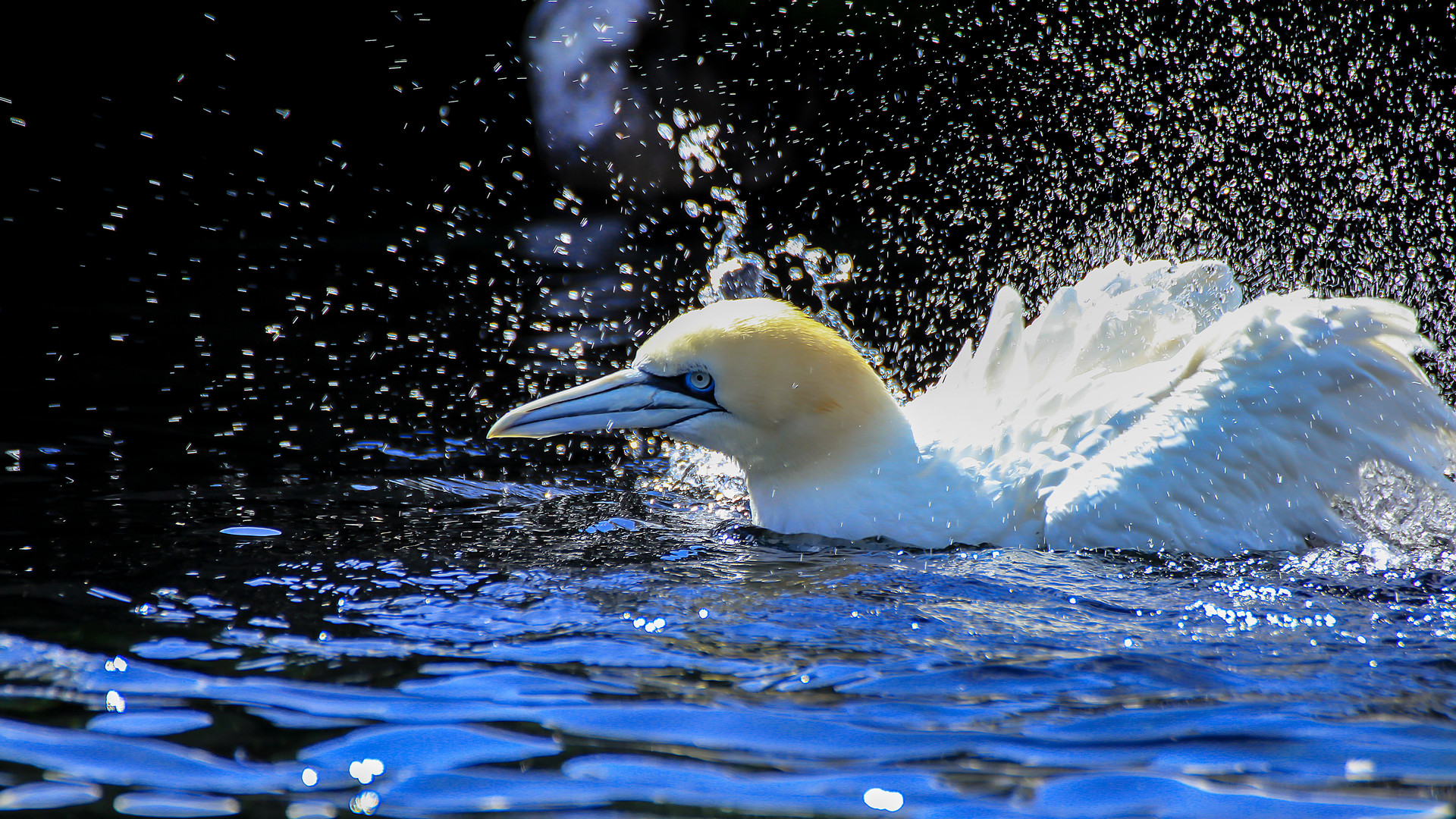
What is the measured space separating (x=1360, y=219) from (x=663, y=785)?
44.8 ft

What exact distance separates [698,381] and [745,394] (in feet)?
0.85

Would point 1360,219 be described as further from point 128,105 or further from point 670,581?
point 128,105

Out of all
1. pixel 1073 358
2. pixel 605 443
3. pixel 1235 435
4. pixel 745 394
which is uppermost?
pixel 1073 358

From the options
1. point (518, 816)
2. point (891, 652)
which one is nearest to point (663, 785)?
point (518, 816)

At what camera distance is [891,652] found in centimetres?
453

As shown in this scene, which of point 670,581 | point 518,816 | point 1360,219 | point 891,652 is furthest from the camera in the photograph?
point 1360,219

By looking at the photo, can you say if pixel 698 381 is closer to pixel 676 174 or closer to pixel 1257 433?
pixel 1257 433

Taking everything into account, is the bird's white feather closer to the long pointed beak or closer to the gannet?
the gannet

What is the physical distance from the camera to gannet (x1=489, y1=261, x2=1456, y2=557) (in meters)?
5.88

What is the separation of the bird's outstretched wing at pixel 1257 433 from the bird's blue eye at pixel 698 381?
1.71m

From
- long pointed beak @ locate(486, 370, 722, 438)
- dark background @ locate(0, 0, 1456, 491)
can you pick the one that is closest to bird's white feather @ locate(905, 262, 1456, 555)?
long pointed beak @ locate(486, 370, 722, 438)

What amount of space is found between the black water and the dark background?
2.8 inches

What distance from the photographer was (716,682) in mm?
4258

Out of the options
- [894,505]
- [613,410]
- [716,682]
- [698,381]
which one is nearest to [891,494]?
Result: [894,505]
